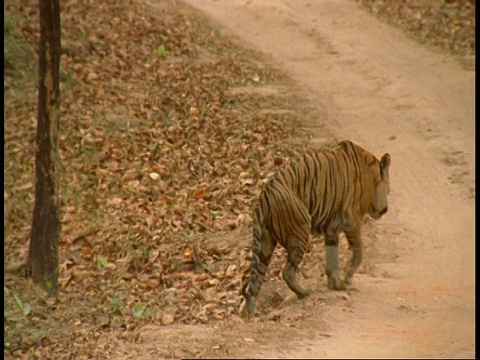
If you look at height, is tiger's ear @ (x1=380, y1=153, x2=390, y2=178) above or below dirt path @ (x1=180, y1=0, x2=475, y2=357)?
above

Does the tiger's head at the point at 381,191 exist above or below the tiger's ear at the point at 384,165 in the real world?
below

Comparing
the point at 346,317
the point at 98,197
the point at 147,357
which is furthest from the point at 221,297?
the point at 98,197

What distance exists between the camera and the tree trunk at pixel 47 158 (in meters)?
10.6

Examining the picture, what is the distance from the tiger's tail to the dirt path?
0.76m

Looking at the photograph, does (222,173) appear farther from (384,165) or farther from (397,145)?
(384,165)

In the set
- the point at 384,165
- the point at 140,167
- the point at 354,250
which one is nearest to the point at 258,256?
the point at 354,250

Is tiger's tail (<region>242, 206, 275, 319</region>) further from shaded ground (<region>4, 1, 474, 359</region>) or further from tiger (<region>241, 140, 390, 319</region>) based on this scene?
shaded ground (<region>4, 1, 474, 359</region>)

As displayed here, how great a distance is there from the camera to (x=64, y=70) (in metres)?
16.8

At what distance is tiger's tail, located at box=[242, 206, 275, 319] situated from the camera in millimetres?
8711

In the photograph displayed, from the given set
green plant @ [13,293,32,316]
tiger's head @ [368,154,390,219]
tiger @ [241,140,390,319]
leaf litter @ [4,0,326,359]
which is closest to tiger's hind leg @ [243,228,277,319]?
tiger @ [241,140,390,319]

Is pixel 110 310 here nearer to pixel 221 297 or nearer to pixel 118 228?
pixel 221 297

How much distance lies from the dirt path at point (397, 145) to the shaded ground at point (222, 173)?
0.10 ft

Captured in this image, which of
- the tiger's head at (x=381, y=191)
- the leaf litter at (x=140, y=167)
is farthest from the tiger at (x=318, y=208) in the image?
the leaf litter at (x=140, y=167)

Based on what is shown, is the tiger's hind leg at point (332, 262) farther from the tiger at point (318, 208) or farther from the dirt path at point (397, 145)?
the dirt path at point (397, 145)
